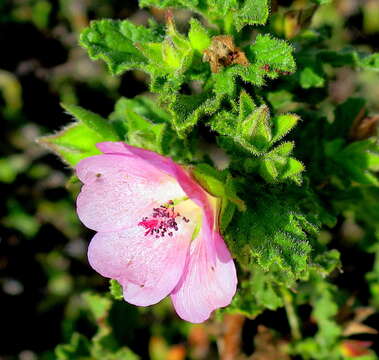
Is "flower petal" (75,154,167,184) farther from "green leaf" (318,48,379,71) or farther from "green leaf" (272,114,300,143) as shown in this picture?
"green leaf" (318,48,379,71)

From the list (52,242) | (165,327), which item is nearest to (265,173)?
(165,327)

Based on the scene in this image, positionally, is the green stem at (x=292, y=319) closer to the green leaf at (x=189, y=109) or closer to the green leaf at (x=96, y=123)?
the green leaf at (x=96, y=123)

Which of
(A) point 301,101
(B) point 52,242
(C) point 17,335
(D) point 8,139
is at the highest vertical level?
(A) point 301,101

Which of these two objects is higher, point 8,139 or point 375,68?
point 375,68

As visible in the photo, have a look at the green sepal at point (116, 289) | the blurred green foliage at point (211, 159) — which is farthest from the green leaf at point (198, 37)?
the green sepal at point (116, 289)

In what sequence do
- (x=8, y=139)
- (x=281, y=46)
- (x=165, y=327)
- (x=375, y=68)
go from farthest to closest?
(x=8, y=139)
(x=165, y=327)
(x=375, y=68)
(x=281, y=46)

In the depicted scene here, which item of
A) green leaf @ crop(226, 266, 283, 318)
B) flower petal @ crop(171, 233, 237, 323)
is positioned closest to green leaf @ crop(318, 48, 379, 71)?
green leaf @ crop(226, 266, 283, 318)

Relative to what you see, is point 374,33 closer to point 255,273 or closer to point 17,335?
point 255,273

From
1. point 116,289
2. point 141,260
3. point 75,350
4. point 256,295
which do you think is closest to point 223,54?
point 141,260
